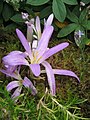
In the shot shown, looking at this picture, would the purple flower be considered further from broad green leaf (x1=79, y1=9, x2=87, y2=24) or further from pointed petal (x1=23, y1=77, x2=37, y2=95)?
broad green leaf (x1=79, y1=9, x2=87, y2=24)

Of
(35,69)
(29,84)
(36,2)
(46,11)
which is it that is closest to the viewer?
(35,69)

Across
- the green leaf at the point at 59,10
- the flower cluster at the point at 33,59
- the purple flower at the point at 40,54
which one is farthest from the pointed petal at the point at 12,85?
the green leaf at the point at 59,10

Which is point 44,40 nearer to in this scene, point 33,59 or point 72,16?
point 33,59

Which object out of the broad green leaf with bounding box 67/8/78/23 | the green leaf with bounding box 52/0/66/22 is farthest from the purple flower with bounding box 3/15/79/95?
the broad green leaf with bounding box 67/8/78/23

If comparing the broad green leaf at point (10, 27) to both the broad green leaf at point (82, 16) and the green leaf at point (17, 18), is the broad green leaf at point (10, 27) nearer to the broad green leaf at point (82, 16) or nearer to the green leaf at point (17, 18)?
the green leaf at point (17, 18)

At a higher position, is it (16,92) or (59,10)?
(59,10)

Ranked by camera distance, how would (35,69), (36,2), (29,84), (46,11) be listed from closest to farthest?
(35,69)
(29,84)
(36,2)
(46,11)

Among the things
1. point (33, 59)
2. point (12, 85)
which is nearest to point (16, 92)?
point (12, 85)
